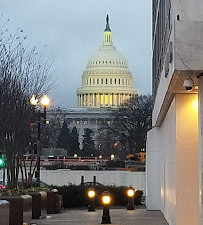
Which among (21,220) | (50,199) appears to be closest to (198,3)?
(21,220)

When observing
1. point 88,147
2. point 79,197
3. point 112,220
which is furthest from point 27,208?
point 88,147

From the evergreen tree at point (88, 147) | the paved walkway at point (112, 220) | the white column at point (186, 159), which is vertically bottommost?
the paved walkway at point (112, 220)

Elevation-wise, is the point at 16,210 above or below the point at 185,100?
below

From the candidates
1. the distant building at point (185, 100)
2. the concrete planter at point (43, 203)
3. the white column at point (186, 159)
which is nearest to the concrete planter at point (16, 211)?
the distant building at point (185, 100)

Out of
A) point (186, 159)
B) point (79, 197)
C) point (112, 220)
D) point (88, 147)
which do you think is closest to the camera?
point (186, 159)

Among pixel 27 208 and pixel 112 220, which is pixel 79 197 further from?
pixel 27 208

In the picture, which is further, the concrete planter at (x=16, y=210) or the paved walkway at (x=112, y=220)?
the paved walkway at (x=112, y=220)

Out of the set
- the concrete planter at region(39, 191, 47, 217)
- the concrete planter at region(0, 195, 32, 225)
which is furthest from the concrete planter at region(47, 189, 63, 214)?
the concrete planter at region(0, 195, 32, 225)

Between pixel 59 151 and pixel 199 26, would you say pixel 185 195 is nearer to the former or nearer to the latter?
pixel 199 26

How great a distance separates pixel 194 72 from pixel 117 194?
23.1m

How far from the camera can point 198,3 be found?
13.5m

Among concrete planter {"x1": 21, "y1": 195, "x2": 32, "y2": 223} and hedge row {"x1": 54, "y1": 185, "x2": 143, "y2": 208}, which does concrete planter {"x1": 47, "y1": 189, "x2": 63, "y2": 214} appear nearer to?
concrete planter {"x1": 21, "y1": 195, "x2": 32, "y2": 223}

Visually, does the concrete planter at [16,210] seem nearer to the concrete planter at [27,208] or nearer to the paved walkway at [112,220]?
the concrete planter at [27,208]

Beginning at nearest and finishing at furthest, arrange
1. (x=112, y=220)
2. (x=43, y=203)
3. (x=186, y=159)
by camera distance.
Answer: (x=186, y=159) → (x=112, y=220) → (x=43, y=203)
